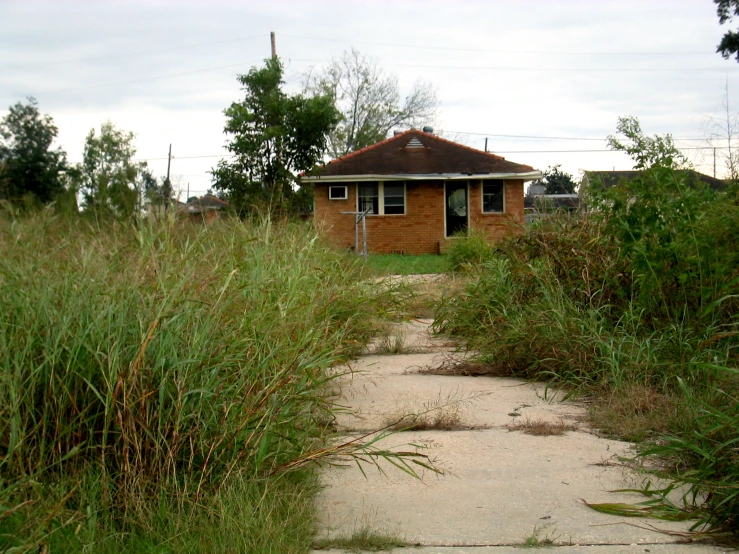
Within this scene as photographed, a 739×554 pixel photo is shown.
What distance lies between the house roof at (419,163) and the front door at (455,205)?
0.67m

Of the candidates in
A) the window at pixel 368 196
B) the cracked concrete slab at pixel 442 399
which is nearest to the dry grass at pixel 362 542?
the cracked concrete slab at pixel 442 399

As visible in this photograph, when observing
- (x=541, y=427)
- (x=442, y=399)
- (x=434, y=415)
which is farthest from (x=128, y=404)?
(x=442, y=399)

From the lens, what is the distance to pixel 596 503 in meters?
3.41

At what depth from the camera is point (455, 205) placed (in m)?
27.3

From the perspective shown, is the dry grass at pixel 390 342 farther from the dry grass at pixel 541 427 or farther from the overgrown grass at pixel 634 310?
the dry grass at pixel 541 427

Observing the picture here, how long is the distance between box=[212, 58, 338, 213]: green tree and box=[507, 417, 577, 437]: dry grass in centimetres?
1879

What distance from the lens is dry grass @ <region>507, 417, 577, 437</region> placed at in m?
4.46

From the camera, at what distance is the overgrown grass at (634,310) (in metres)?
4.62

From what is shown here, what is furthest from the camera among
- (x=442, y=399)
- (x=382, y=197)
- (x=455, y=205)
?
(x=455, y=205)

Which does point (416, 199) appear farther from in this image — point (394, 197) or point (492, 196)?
point (492, 196)

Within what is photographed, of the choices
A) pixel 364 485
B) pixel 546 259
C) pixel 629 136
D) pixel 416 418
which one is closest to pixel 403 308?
pixel 546 259

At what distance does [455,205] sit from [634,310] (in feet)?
71.3

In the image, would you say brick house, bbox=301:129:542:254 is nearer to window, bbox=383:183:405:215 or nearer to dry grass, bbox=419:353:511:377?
window, bbox=383:183:405:215

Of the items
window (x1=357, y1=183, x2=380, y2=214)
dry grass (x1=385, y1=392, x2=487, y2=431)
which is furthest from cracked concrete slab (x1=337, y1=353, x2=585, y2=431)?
window (x1=357, y1=183, x2=380, y2=214)
